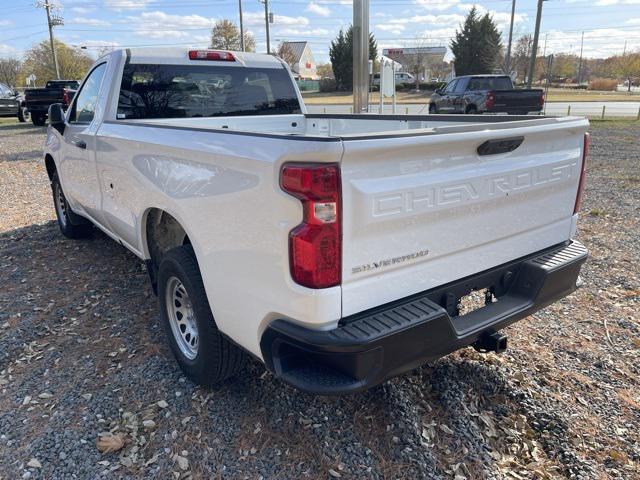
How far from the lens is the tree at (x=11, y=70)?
75188 millimetres

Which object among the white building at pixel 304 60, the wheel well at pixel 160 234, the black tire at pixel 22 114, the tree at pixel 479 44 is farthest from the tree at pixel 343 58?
the wheel well at pixel 160 234

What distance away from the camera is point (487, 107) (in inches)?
655

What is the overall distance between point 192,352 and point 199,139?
1.32 meters

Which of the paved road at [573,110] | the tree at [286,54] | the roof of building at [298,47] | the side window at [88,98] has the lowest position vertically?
the paved road at [573,110]

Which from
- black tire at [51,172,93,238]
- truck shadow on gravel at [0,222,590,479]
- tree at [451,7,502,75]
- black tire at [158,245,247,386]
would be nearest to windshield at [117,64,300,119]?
black tire at [158,245,247,386]

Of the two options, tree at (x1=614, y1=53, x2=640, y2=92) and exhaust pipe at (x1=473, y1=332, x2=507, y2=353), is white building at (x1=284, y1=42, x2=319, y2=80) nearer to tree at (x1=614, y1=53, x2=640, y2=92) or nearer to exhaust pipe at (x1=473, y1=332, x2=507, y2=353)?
tree at (x1=614, y1=53, x2=640, y2=92)

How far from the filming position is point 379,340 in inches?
80.7

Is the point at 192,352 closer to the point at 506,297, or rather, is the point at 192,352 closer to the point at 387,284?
the point at 387,284

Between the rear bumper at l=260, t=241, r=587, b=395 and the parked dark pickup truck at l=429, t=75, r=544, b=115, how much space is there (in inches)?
599

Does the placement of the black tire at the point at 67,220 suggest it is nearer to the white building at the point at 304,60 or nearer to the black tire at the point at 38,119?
the black tire at the point at 38,119

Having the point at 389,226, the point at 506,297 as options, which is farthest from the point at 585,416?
the point at 389,226

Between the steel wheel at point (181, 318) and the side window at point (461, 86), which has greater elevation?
the side window at point (461, 86)

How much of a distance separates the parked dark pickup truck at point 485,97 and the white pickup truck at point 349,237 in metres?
14.1

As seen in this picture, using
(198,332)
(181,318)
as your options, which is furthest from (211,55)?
(198,332)
